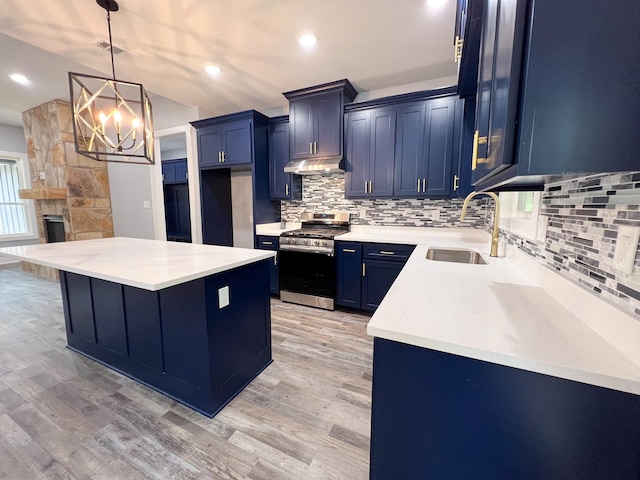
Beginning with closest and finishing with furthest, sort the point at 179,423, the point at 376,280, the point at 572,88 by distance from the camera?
the point at 572,88 → the point at 179,423 → the point at 376,280

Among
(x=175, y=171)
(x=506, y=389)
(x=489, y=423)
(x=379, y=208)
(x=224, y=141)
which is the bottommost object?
(x=489, y=423)

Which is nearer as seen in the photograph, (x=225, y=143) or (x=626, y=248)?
(x=626, y=248)

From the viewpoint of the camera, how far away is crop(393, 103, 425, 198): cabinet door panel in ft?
9.09

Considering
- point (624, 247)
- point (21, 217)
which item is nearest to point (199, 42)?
point (624, 247)

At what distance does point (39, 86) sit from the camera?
342 centimetres

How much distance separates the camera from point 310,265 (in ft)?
10.2

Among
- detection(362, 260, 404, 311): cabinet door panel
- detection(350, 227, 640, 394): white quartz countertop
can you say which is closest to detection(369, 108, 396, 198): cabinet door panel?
detection(362, 260, 404, 311): cabinet door panel

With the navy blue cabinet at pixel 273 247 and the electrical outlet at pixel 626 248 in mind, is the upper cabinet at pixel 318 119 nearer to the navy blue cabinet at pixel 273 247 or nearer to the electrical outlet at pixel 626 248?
the navy blue cabinet at pixel 273 247

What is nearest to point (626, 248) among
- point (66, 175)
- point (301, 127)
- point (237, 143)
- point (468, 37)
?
point (468, 37)

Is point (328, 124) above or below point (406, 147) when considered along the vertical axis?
above

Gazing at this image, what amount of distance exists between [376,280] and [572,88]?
7.93ft

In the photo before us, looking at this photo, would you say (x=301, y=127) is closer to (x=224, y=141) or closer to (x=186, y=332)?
(x=224, y=141)

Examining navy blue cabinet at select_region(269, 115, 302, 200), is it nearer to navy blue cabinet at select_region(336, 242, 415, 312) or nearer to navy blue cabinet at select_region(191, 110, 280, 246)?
navy blue cabinet at select_region(191, 110, 280, 246)

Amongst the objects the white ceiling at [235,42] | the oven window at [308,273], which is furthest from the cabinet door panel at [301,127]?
the oven window at [308,273]
